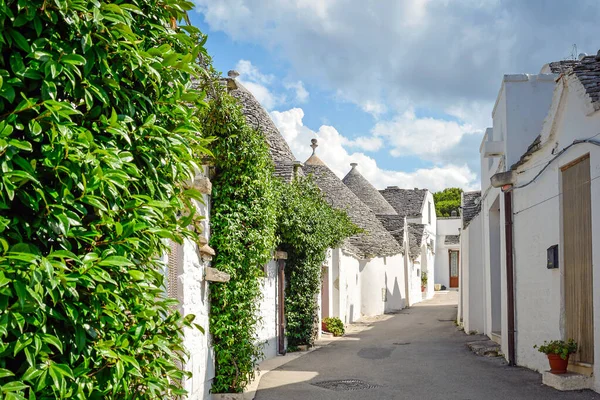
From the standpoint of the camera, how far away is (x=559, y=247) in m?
9.98

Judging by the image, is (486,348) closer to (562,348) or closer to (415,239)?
(562,348)

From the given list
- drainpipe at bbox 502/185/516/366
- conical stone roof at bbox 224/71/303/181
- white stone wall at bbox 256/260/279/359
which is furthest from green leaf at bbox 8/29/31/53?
conical stone roof at bbox 224/71/303/181

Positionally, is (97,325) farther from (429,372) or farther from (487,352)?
(487,352)

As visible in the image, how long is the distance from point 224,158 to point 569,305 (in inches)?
228

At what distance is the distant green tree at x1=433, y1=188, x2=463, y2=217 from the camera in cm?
7425

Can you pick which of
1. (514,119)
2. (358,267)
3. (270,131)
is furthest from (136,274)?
(358,267)

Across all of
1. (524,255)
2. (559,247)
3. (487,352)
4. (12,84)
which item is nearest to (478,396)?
(559,247)

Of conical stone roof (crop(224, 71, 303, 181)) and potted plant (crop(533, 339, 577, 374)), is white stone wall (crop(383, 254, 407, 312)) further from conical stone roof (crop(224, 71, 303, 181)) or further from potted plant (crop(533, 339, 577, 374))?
potted plant (crop(533, 339, 577, 374))

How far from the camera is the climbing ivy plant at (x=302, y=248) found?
14148 mm

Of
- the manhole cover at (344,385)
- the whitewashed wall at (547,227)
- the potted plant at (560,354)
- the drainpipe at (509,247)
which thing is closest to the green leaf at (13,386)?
the manhole cover at (344,385)

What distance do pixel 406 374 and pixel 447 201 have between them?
66.4m

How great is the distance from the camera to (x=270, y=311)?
530 inches

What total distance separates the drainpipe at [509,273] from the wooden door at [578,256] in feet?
8.24

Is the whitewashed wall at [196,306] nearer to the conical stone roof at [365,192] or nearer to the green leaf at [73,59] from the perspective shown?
the green leaf at [73,59]
